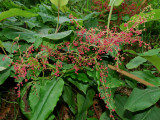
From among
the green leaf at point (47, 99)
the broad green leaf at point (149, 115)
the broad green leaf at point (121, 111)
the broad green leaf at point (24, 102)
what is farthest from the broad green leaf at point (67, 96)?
the broad green leaf at point (149, 115)

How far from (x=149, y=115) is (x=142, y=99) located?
18 cm

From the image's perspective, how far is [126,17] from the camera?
2.08 metres

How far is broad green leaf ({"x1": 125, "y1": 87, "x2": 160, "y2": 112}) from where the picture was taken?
101 centimetres

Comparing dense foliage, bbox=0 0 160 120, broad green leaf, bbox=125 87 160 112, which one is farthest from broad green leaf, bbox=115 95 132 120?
broad green leaf, bbox=125 87 160 112

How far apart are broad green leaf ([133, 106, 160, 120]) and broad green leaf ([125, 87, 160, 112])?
0.15 m

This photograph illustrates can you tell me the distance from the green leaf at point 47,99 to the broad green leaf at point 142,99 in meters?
0.57

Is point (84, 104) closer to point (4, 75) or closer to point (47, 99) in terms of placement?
point (47, 99)

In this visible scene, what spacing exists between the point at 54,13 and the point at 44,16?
1.30 ft

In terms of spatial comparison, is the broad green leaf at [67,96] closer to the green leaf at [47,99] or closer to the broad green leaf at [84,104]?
the broad green leaf at [84,104]

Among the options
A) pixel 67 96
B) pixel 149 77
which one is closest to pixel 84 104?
pixel 67 96

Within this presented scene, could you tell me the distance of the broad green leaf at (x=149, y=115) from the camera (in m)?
1.09

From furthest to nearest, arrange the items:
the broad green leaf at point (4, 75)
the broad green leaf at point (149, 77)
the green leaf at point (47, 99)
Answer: the broad green leaf at point (149, 77), the broad green leaf at point (4, 75), the green leaf at point (47, 99)

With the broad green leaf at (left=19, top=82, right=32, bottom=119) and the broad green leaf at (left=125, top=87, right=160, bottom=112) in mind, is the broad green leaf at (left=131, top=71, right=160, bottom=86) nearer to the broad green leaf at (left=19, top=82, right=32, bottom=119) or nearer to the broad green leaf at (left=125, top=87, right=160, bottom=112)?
the broad green leaf at (left=125, top=87, right=160, bottom=112)

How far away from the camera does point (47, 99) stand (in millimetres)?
1001
